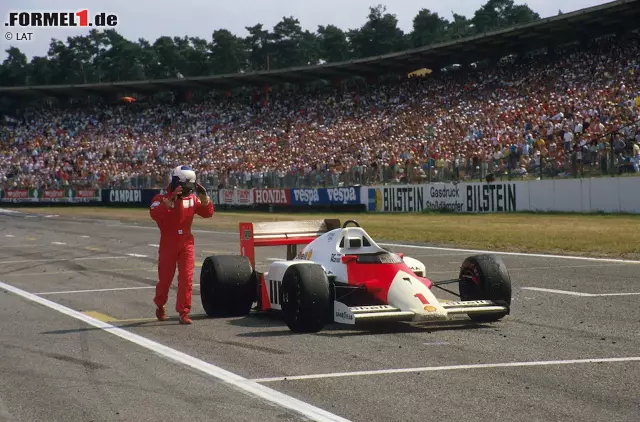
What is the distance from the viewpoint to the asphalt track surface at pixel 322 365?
20.6 ft

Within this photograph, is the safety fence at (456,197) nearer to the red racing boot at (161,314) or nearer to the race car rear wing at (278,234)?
the race car rear wing at (278,234)

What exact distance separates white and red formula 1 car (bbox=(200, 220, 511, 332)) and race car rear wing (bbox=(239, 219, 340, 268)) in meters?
0.71

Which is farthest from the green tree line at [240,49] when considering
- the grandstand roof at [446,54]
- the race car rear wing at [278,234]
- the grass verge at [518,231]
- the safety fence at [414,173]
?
the race car rear wing at [278,234]

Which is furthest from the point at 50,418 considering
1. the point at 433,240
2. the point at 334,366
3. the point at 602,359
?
the point at 433,240

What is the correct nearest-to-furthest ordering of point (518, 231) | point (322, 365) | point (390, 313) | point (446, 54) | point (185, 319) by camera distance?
point (322, 365)
point (390, 313)
point (185, 319)
point (518, 231)
point (446, 54)

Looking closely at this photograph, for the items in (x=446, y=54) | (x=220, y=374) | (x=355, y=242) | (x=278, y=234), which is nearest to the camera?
(x=220, y=374)

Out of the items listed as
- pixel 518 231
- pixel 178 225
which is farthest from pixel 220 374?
pixel 518 231

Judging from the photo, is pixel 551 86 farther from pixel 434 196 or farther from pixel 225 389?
pixel 225 389

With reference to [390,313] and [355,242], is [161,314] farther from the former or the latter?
[390,313]

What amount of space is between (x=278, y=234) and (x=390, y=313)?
3.33m

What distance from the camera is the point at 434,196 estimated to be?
38906 millimetres

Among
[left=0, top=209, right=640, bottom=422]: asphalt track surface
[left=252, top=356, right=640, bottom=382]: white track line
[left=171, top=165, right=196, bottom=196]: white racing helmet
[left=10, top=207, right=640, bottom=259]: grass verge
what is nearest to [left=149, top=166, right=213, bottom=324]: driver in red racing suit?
[left=171, top=165, right=196, bottom=196]: white racing helmet

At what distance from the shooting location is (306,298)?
9414 millimetres

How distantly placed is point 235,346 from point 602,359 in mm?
3175
